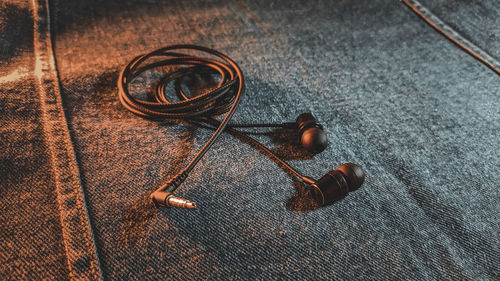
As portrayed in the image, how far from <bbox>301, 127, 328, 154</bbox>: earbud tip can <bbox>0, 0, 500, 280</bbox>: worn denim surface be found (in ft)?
0.11

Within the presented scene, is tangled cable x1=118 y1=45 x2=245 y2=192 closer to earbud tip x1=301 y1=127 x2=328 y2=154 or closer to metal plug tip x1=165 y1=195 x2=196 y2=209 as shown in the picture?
metal plug tip x1=165 y1=195 x2=196 y2=209

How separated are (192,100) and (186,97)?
8cm

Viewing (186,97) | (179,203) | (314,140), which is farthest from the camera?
(186,97)

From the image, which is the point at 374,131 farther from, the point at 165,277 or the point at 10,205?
the point at 10,205

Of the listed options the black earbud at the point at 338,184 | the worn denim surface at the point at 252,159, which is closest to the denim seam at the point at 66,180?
the worn denim surface at the point at 252,159

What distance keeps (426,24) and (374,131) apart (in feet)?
1.90

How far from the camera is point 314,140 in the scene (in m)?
0.58

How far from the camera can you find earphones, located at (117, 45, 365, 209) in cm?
51

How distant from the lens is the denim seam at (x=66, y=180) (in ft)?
1.49

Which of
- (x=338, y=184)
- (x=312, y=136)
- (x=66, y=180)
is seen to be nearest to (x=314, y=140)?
(x=312, y=136)

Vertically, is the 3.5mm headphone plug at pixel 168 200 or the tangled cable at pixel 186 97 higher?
the tangled cable at pixel 186 97

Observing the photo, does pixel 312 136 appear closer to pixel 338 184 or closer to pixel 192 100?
pixel 338 184

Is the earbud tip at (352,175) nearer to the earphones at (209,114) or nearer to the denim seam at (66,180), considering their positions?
the earphones at (209,114)

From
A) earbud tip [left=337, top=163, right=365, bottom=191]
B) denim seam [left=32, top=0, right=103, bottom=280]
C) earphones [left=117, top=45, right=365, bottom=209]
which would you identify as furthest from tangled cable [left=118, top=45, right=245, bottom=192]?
earbud tip [left=337, top=163, right=365, bottom=191]
